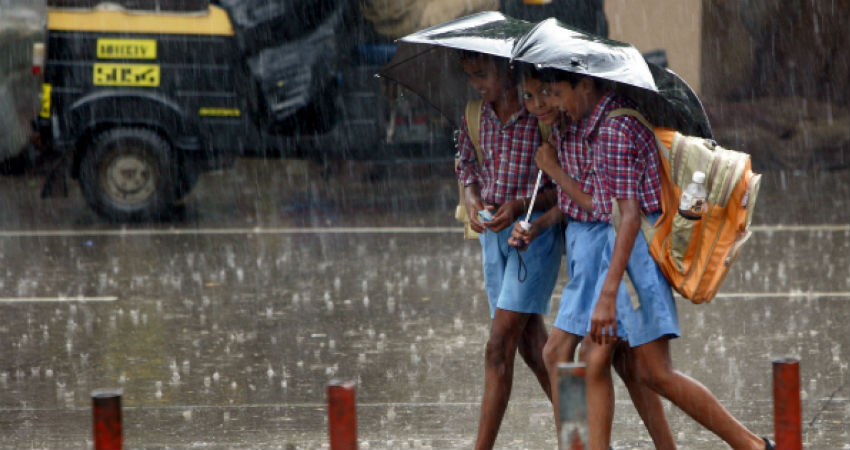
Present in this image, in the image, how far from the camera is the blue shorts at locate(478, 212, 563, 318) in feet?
15.9

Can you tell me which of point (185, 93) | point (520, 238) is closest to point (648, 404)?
point (520, 238)

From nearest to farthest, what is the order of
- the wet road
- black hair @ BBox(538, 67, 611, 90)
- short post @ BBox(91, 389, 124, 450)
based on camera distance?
1. short post @ BBox(91, 389, 124, 450)
2. black hair @ BBox(538, 67, 611, 90)
3. the wet road

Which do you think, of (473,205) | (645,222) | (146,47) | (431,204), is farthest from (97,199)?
(645,222)

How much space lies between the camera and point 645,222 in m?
4.43

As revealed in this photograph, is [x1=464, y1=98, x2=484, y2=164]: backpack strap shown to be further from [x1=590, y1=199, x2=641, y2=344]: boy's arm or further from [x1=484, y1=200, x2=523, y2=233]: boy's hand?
[x1=590, y1=199, x2=641, y2=344]: boy's arm

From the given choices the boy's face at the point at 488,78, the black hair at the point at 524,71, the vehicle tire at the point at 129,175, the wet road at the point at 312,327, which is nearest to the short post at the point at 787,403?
the black hair at the point at 524,71

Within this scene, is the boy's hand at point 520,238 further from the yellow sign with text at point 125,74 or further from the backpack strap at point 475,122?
the yellow sign with text at point 125,74

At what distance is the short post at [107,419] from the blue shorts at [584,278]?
1849 millimetres

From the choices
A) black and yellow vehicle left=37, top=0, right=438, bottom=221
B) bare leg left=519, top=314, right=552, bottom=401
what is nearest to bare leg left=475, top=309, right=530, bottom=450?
bare leg left=519, top=314, right=552, bottom=401

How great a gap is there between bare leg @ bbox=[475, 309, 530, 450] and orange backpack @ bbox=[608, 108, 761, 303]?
718 millimetres

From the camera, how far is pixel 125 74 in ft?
39.8

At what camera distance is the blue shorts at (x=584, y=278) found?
4.56m

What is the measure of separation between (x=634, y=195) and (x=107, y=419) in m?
1.96

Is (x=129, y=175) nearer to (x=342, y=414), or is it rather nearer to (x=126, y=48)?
(x=126, y=48)
